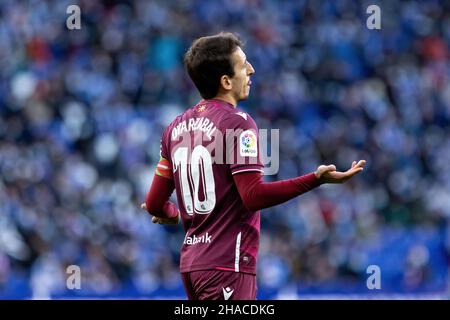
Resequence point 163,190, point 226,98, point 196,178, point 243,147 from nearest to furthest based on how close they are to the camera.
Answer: point 243,147 → point 196,178 → point 226,98 → point 163,190

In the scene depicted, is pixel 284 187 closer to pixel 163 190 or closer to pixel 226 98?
pixel 226 98

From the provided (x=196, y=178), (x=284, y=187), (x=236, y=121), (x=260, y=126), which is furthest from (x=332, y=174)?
(x=260, y=126)

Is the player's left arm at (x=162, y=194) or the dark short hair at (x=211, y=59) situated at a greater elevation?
the dark short hair at (x=211, y=59)

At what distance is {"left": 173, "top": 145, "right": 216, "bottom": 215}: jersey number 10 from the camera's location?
4.27 metres

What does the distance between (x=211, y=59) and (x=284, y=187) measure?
26.0 inches

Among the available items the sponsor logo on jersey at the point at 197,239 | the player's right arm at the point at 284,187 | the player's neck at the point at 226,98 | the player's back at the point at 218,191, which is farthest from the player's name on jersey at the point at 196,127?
the sponsor logo on jersey at the point at 197,239

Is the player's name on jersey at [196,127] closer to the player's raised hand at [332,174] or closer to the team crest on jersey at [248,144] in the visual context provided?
the team crest on jersey at [248,144]

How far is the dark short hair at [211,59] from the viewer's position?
4332mm

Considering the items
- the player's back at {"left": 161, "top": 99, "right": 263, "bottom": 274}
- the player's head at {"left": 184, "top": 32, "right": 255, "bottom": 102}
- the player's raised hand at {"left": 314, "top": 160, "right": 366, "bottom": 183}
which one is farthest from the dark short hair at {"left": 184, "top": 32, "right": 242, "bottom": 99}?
the player's raised hand at {"left": 314, "top": 160, "right": 366, "bottom": 183}

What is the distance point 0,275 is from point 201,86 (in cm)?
650

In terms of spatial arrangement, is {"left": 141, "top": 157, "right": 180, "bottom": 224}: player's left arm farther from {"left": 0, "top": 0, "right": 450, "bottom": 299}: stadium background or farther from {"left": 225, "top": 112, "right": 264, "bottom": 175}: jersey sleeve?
{"left": 0, "top": 0, "right": 450, "bottom": 299}: stadium background

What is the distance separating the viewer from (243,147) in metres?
4.16

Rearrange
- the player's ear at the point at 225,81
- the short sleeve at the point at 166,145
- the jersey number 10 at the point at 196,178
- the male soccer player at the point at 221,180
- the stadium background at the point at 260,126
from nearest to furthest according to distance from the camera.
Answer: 1. the male soccer player at the point at 221,180
2. the jersey number 10 at the point at 196,178
3. the player's ear at the point at 225,81
4. the short sleeve at the point at 166,145
5. the stadium background at the point at 260,126

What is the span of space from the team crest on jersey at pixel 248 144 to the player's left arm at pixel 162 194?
494 mm
